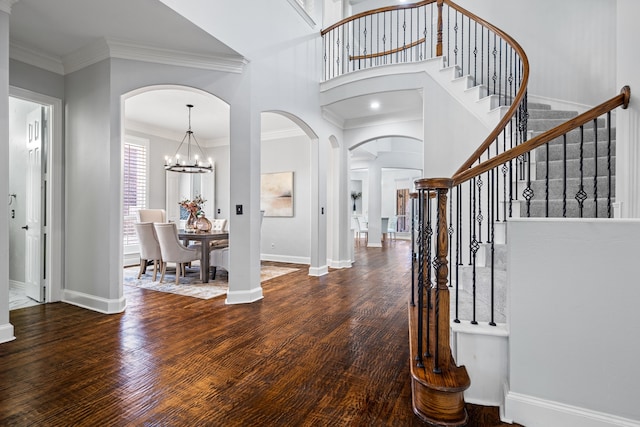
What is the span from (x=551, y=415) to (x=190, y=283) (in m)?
4.41

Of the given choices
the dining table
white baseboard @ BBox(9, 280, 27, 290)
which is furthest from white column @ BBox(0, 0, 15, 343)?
the dining table

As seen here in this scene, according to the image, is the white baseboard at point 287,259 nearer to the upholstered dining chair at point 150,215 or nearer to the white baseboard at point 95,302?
the upholstered dining chair at point 150,215

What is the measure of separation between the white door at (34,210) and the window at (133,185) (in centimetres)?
222

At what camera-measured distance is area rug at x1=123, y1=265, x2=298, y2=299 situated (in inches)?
169

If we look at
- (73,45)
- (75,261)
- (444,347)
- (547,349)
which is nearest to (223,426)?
(444,347)

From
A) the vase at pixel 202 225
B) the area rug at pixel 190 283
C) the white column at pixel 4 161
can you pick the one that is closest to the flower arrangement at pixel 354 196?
the area rug at pixel 190 283

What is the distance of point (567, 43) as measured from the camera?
4.64 m

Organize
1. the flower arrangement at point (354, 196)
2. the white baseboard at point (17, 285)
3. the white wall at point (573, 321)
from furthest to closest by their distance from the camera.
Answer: the flower arrangement at point (354, 196)
the white baseboard at point (17, 285)
the white wall at point (573, 321)

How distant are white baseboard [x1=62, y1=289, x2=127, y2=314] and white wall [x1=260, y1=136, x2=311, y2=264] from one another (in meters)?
3.75

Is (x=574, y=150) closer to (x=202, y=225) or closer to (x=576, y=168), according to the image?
(x=576, y=168)

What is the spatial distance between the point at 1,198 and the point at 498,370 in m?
3.78

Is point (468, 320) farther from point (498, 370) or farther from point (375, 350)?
point (375, 350)

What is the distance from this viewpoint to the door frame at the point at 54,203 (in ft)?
12.2

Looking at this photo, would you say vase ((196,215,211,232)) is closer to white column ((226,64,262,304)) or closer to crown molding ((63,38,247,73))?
white column ((226,64,262,304))
